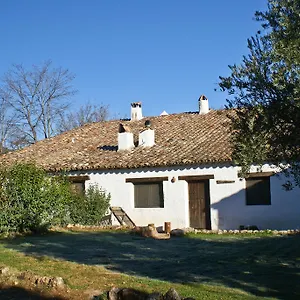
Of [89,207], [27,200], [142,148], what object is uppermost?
[142,148]

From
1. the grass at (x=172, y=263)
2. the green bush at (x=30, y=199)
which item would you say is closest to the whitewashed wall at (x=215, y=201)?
the grass at (x=172, y=263)

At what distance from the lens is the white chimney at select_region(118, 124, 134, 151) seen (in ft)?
76.6

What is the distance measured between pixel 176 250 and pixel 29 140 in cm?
3243

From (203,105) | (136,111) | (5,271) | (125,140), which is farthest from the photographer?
(136,111)

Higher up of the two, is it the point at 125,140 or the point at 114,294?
the point at 125,140

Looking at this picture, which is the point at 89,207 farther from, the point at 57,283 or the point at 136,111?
the point at 57,283

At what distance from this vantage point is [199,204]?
20.4 metres

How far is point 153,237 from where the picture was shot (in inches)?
654

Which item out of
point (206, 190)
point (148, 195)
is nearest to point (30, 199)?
point (148, 195)

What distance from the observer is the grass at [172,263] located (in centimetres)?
849

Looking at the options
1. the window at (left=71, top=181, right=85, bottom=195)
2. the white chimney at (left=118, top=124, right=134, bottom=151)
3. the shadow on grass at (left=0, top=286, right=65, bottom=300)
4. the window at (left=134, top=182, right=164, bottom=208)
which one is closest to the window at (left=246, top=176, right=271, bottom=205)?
the window at (left=134, top=182, right=164, bottom=208)

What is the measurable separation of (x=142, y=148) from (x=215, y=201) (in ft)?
15.3

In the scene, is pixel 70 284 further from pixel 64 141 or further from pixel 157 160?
pixel 64 141

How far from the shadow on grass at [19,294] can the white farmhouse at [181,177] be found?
10.9 metres
